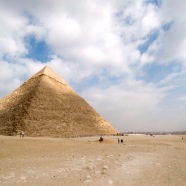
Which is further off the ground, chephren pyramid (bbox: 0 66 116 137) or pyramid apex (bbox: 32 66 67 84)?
pyramid apex (bbox: 32 66 67 84)

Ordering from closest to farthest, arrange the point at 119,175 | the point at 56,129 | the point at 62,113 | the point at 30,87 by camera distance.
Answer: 1. the point at 119,175
2. the point at 56,129
3. the point at 62,113
4. the point at 30,87

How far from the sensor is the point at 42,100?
45406mm

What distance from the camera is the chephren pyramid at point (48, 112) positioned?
39094 millimetres

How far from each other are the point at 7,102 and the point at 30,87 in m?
4.99

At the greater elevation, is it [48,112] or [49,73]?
[49,73]

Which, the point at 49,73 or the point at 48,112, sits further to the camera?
the point at 49,73

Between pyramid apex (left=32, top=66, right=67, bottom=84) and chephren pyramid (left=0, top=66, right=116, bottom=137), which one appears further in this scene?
pyramid apex (left=32, top=66, right=67, bottom=84)

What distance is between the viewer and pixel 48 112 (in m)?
43.1

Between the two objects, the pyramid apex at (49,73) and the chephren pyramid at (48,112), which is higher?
the pyramid apex at (49,73)

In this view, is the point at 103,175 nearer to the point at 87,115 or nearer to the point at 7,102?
the point at 87,115

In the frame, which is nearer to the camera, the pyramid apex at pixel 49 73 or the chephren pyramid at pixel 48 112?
the chephren pyramid at pixel 48 112

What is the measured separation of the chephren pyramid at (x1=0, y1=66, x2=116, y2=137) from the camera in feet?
128

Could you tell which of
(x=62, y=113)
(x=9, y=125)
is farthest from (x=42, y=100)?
(x=9, y=125)

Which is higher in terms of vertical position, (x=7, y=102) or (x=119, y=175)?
(x=7, y=102)
